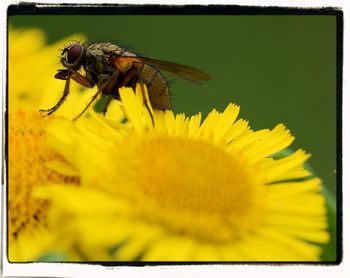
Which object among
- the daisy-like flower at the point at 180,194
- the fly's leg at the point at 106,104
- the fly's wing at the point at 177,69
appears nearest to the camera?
the daisy-like flower at the point at 180,194

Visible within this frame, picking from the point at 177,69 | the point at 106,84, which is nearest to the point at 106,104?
the point at 106,84

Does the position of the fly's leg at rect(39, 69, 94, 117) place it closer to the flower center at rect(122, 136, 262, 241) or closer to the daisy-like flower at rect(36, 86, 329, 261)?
the daisy-like flower at rect(36, 86, 329, 261)

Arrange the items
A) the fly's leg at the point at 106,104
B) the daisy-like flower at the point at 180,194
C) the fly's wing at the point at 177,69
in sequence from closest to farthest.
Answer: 1. the daisy-like flower at the point at 180,194
2. the fly's wing at the point at 177,69
3. the fly's leg at the point at 106,104

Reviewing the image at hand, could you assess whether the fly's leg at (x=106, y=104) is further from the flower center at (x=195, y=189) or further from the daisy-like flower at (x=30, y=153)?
the flower center at (x=195, y=189)

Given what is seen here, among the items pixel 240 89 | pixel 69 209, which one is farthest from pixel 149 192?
pixel 240 89

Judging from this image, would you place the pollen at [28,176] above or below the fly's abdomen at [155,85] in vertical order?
below

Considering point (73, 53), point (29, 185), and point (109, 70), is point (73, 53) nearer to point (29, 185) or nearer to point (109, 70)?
point (109, 70)

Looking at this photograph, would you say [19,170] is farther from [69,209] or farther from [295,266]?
[295,266]

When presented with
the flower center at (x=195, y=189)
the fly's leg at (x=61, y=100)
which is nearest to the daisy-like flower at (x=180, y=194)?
the flower center at (x=195, y=189)

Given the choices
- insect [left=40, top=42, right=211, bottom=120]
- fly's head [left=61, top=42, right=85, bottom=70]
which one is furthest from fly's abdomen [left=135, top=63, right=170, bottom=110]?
fly's head [left=61, top=42, right=85, bottom=70]
